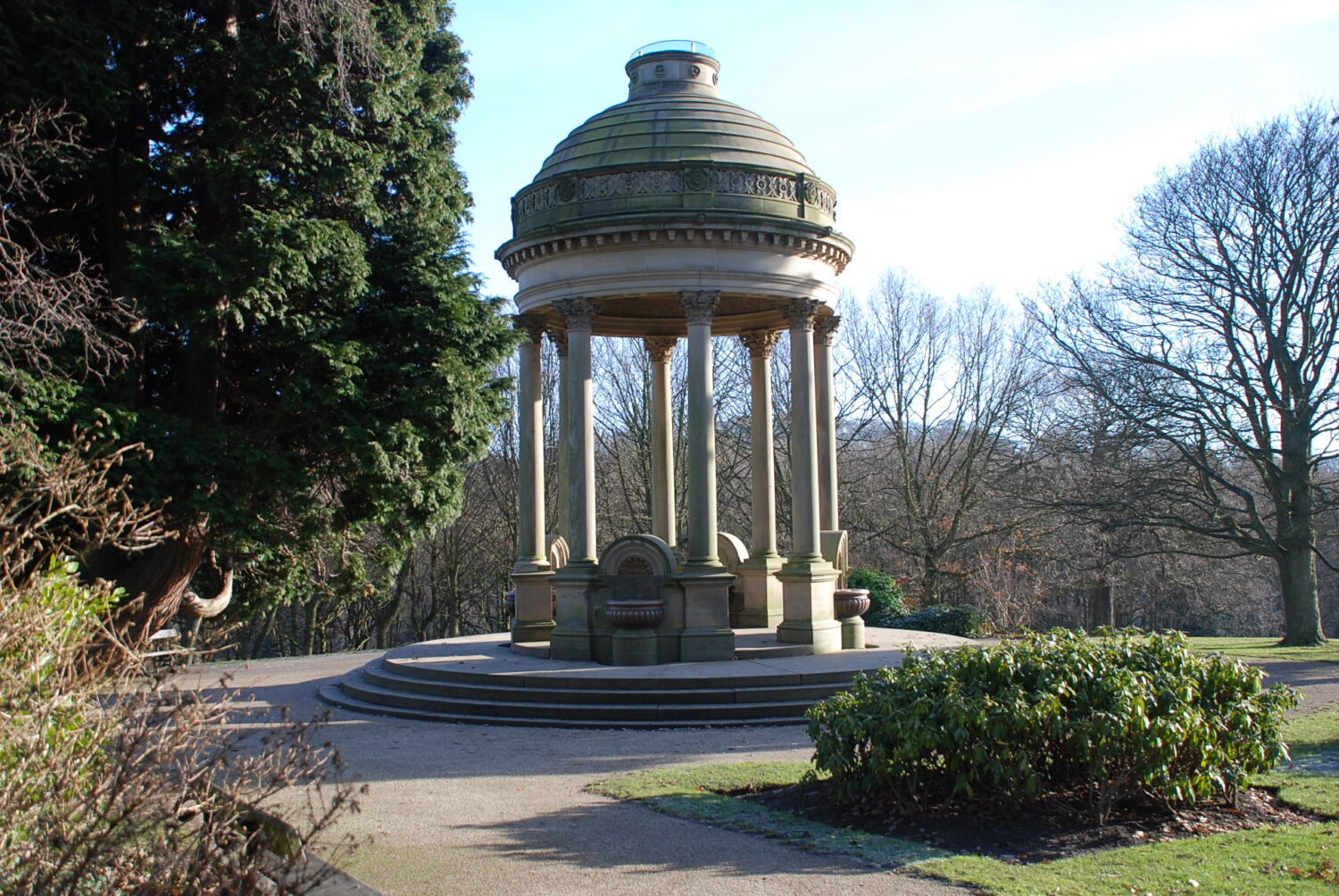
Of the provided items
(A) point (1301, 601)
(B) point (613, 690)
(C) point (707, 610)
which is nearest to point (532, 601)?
(C) point (707, 610)

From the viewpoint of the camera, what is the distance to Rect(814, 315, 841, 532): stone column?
21422 mm

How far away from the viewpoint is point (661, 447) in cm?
2423

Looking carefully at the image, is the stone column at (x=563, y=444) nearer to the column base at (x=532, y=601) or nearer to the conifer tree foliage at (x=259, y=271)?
the column base at (x=532, y=601)

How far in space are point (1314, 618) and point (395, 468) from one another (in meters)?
23.9

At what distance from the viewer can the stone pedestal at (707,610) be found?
18.3 metres

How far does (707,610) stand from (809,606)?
1.96 m

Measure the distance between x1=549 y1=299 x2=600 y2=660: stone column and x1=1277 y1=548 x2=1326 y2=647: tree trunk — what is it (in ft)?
62.3

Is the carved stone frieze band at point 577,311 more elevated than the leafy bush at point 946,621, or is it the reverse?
the carved stone frieze band at point 577,311

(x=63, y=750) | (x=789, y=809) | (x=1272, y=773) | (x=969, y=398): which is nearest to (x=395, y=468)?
(x=789, y=809)

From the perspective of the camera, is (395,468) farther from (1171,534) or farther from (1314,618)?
(1171,534)

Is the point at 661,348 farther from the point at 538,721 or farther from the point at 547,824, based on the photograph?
Answer: the point at 547,824

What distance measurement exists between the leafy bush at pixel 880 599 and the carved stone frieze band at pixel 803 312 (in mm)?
8802

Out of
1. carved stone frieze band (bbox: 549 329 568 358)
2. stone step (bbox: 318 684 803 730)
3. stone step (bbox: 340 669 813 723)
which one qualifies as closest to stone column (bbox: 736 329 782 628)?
carved stone frieze band (bbox: 549 329 568 358)

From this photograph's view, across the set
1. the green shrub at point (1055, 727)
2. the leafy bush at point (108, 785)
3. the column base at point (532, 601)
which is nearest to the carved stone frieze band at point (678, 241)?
the column base at point (532, 601)
